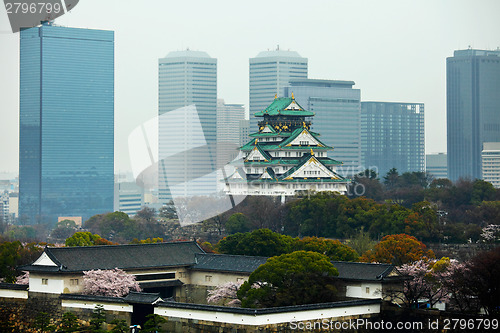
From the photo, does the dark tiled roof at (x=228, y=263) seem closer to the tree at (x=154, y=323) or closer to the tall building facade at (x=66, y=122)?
the tree at (x=154, y=323)

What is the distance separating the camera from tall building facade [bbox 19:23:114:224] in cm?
18675

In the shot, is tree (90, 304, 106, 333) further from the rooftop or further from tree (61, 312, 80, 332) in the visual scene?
the rooftop

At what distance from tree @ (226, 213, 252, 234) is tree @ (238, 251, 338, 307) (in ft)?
109

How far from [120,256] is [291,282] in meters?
11.0

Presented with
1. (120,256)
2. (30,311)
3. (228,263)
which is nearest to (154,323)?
(30,311)

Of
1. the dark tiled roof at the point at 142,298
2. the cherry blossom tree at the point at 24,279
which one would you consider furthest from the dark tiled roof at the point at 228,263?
the cherry blossom tree at the point at 24,279

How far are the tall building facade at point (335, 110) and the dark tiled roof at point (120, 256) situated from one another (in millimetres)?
135158

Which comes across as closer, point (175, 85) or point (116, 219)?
point (116, 219)

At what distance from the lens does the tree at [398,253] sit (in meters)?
51.7

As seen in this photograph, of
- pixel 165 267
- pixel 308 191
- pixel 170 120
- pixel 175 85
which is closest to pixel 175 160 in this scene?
pixel 170 120

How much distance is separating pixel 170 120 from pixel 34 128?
2863 centimetres

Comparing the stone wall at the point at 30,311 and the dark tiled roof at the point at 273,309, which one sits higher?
the dark tiled roof at the point at 273,309

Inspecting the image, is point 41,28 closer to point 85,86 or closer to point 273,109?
point 85,86

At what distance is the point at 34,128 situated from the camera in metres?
187
